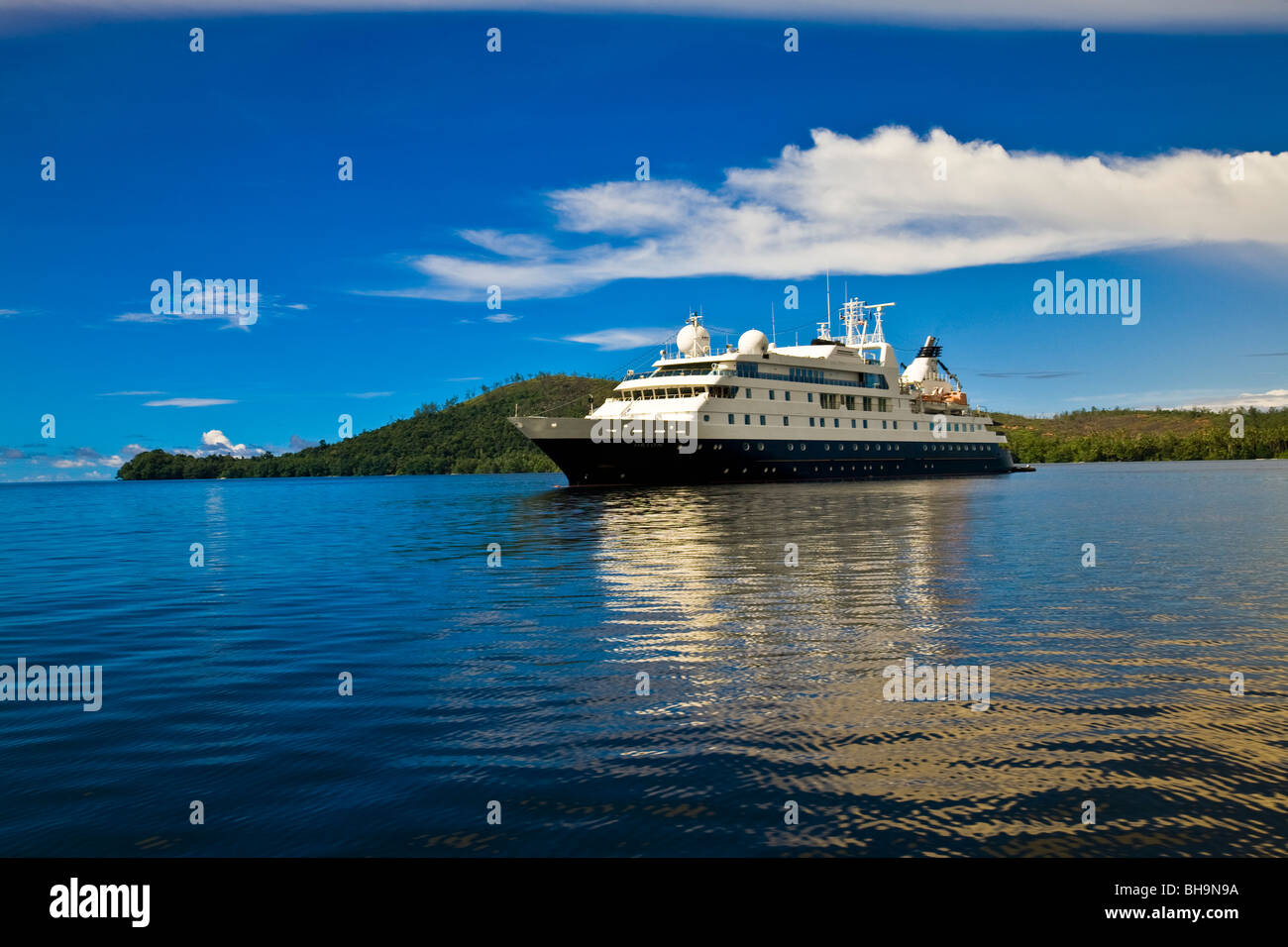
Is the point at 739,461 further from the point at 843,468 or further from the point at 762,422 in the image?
the point at 843,468

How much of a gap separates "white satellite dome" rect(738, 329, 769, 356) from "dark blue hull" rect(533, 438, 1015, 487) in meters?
9.43

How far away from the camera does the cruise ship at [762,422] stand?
204ft

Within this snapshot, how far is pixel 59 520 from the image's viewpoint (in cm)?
5581

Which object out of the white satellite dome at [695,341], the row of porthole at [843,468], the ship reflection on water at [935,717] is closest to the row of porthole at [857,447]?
the row of porthole at [843,468]

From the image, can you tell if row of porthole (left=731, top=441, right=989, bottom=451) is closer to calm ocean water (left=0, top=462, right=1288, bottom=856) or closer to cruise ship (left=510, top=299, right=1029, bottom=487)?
cruise ship (left=510, top=299, right=1029, bottom=487)

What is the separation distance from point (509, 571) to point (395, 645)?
8475 mm

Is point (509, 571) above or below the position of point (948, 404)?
below

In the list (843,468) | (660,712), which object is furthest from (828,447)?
(660,712)

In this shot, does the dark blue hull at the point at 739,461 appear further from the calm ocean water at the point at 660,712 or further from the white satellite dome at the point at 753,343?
the calm ocean water at the point at 660,712

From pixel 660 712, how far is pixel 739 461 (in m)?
60.4

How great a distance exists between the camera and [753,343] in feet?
249
